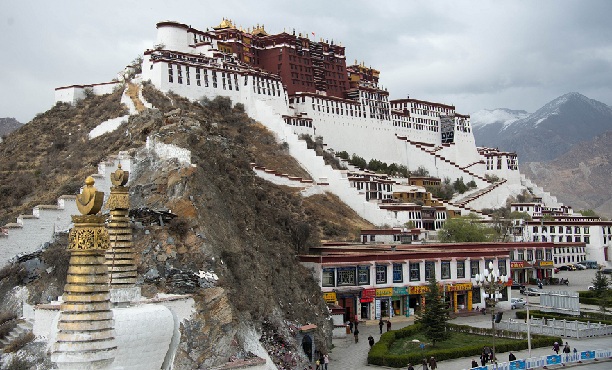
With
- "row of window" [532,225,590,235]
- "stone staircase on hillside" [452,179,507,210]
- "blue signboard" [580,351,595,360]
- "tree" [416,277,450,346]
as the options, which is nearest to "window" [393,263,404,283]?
"tree" [416,277,450,346]

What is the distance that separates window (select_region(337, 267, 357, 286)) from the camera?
1432 inches

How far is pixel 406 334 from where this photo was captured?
3238 cm

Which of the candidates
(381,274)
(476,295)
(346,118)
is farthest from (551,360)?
(346,118)

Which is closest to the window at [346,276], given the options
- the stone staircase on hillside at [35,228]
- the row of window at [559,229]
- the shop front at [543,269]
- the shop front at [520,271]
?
the stone staircase on hillside at [35,228]

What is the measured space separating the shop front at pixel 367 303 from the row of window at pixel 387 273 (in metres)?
0.51

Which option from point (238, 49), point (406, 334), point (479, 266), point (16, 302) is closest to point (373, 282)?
point (406, 334)

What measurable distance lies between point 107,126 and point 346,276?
23.0 metres

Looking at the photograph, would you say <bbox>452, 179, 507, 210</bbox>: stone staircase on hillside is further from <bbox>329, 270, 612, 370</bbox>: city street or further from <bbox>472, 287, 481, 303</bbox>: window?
<bbox>329, 270, 612, 370</bbox>: city street

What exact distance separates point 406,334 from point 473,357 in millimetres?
4280

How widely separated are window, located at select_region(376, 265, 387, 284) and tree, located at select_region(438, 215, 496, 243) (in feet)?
65.2

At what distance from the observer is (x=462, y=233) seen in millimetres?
57094

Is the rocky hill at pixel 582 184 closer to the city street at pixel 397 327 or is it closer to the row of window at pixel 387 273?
the row of window at pixel 387 273

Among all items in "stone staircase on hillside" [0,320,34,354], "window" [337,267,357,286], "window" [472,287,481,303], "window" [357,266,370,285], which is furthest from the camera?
"window" [472,287,481,303]

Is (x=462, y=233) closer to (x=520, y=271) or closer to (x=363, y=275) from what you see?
(x=520, y=271)
